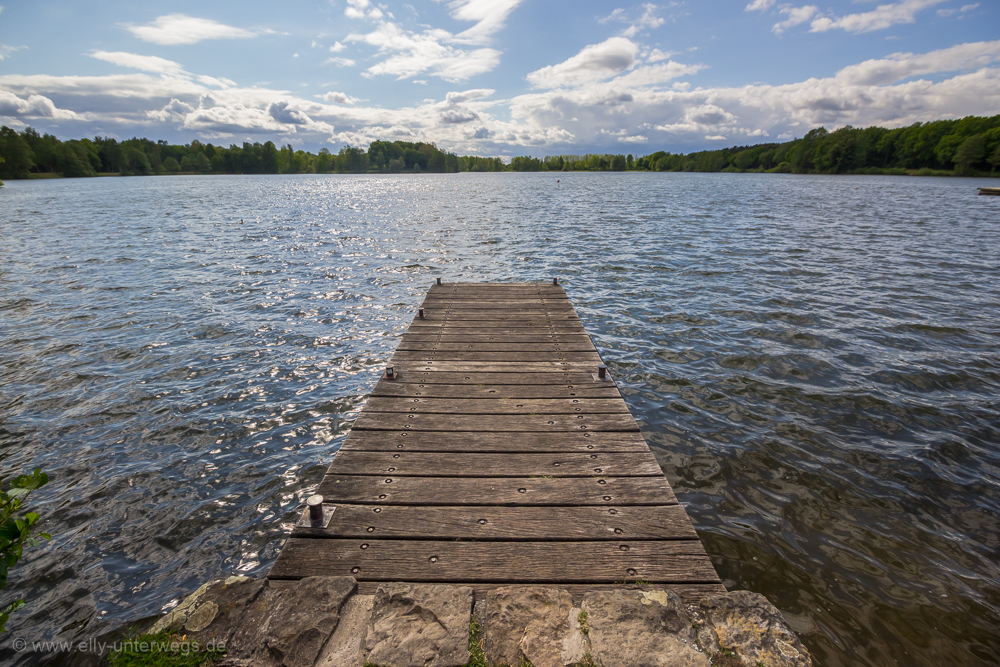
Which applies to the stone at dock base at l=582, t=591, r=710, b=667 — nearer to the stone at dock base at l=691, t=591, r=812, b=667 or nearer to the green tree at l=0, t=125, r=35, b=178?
the stone at dock base at l=691, t=591, r=812, b=667

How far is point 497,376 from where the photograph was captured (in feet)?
22.5

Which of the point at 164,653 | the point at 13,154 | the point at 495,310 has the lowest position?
the point at 495,310

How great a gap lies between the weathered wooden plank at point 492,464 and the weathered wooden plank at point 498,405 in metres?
0.95

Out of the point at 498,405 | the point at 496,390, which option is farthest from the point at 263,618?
the point at 496,390

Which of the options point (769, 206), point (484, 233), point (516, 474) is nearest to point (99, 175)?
point (484, 233)

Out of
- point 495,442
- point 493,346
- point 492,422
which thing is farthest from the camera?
A: point 493,346

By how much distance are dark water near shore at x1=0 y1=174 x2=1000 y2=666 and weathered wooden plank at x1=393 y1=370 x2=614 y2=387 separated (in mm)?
1501

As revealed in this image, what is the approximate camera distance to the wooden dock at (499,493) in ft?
11.2

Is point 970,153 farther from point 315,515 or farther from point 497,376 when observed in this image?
point 315,515

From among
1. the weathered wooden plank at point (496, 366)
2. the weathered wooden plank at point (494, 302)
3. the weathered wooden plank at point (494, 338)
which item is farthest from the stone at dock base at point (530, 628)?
the weathered wooden plank at point (494, 302)

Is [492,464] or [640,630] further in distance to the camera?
[492,464]

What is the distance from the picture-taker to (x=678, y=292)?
1491cm

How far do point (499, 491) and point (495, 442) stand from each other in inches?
34.0

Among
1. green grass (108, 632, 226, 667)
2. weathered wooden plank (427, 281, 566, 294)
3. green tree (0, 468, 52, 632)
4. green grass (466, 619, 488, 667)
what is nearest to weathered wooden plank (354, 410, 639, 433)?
green grass (466, 619, 488, 667)
